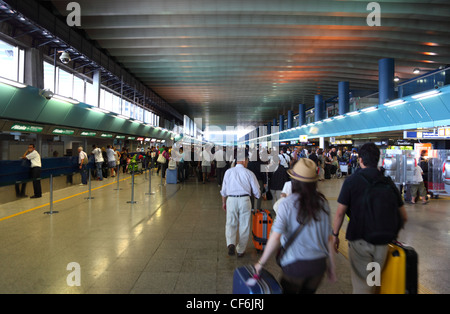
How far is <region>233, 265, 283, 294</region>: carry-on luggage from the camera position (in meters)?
2.31

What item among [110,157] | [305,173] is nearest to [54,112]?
[110,157]

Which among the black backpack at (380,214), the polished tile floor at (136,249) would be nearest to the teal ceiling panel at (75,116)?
the polished tile floor at (136,249)

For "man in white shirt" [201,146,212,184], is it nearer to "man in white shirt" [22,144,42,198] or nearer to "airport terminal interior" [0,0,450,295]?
"airport terminal interior" [0,0,450,295]

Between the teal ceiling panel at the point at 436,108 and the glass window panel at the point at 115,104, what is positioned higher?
the glass window panel at the point at 115,104

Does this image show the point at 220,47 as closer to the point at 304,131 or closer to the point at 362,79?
the point at 362,79

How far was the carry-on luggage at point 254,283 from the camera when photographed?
7.57ft

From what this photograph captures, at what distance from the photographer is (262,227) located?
5164 mm

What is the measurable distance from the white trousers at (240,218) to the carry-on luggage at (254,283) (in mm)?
2417

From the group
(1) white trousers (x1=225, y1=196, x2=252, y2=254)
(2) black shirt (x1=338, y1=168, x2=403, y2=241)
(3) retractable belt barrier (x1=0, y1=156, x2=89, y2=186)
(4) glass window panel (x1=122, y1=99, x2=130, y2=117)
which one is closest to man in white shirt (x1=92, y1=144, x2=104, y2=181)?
(3) retractable belt barrier (x1=0, y1=156, x2=89, y2=186)

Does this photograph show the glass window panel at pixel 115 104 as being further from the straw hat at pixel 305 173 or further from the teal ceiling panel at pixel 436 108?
the straw hat at pixel 305 173

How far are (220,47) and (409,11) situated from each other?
8.22 m

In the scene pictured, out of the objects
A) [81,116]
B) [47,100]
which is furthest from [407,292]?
[81,116]

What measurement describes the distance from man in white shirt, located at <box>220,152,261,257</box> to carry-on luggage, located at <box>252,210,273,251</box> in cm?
20
